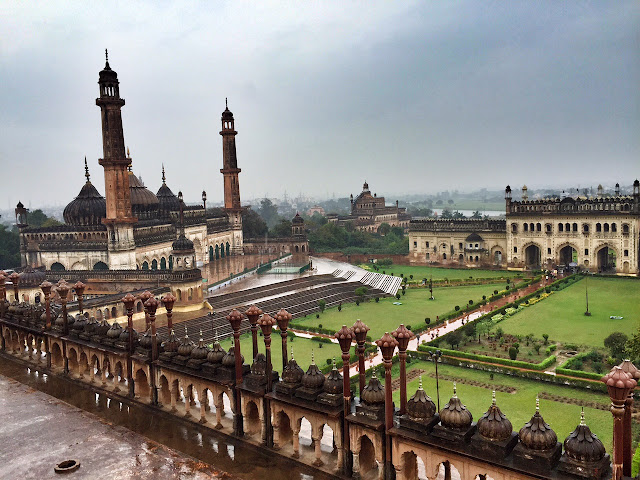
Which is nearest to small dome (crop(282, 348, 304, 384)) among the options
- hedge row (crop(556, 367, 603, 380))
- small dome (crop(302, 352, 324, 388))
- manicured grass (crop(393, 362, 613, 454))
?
small dome (crop(302, 352, 324, 388))

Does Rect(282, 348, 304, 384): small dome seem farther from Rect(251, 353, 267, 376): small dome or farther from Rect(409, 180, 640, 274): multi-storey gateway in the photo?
Rect(409, 180, 640, 274): multi-storey gateway

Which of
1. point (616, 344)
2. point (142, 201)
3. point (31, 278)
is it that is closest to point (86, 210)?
point (142, 201)

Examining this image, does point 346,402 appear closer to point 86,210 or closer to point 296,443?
point 296,443

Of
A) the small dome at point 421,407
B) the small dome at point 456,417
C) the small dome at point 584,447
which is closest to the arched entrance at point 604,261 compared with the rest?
the small dome at point 421,407

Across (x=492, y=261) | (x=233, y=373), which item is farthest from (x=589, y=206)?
(x=233, y=373)

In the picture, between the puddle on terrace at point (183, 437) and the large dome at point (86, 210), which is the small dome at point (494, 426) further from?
the large dome at point (86, 210)

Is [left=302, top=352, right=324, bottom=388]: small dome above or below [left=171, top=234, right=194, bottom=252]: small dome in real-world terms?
below
